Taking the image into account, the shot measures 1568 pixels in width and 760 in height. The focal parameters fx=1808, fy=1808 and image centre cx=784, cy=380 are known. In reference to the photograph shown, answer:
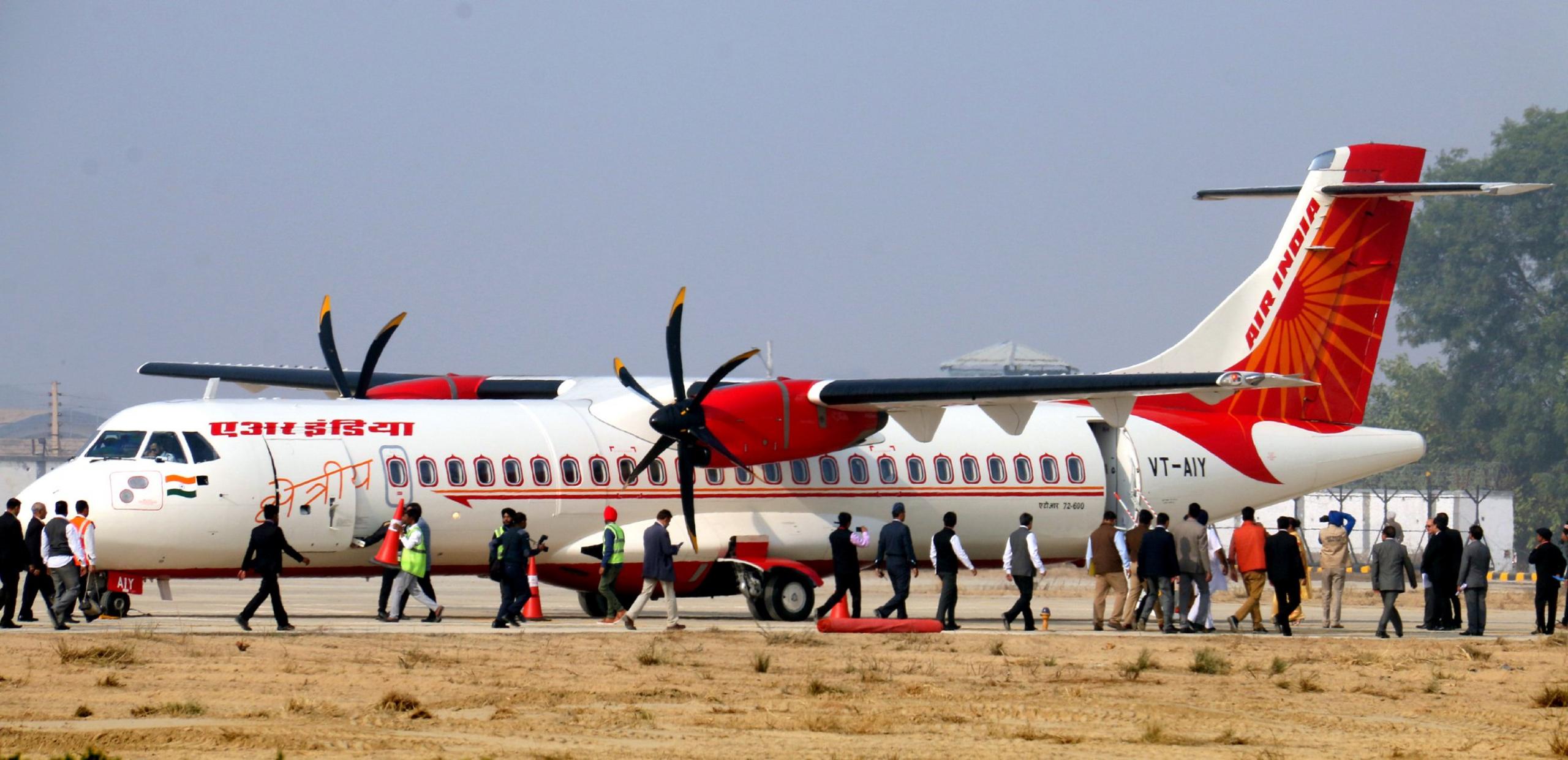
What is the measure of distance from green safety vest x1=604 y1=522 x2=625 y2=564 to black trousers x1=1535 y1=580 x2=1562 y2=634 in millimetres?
10692

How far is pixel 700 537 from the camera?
22.6m

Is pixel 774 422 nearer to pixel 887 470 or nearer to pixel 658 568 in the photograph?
pixel 887 470

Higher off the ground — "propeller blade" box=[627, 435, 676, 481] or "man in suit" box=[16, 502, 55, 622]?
"propeller blade" box=[627, 435, 676, 481]

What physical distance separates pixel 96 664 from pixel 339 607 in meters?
11.1

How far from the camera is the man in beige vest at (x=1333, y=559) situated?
2139cm

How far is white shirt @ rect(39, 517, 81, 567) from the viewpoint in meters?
18.2

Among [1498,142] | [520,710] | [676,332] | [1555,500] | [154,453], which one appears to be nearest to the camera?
[520,710]

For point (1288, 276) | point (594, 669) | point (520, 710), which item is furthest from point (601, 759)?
point (1288, 276)

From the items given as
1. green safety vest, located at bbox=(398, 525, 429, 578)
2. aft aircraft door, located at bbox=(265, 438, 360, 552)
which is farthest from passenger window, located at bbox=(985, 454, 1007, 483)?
aft aircraft door, located at bbox=(265, 438, 360, 552)

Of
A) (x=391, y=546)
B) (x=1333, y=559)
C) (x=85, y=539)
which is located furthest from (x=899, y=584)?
(x=85, y=539)

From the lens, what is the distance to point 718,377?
73.5ft

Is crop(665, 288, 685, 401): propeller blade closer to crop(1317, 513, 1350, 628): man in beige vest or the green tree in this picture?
crop(1317, 513, 1350, 628): man in beige vest

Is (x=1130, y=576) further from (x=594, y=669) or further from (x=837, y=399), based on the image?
(x=594, y=669)

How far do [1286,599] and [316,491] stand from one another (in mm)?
11085
